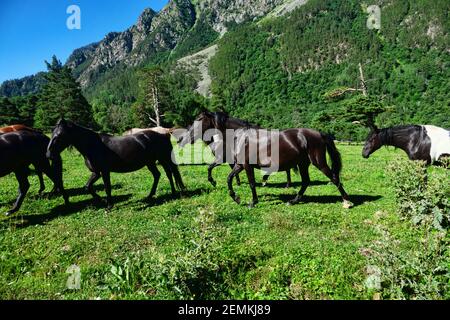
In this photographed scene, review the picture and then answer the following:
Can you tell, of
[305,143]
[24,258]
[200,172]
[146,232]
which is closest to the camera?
[24,258]

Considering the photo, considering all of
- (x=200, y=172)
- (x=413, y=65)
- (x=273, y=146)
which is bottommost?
(x=200, y=172)

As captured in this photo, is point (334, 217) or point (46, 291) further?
point (334, 217)

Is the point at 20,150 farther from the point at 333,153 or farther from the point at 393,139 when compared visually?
the point at 393,139

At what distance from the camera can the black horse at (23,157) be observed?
9.37 meters

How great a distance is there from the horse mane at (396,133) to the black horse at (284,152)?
126 inches

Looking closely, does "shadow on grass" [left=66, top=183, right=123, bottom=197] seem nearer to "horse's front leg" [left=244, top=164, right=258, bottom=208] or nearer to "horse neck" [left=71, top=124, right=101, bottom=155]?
"horse neck" [left=71, top=124, right=101, bottom=155]

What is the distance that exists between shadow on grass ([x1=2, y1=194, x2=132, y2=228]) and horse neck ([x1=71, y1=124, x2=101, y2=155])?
6.04 ft


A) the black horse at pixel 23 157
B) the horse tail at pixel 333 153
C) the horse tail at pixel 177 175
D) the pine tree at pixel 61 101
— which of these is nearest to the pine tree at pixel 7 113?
the pine tree at pixel 61 101

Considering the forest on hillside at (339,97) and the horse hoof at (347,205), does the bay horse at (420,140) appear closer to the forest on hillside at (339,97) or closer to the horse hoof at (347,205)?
the horse hoof at (347,205)

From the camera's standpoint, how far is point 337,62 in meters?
199

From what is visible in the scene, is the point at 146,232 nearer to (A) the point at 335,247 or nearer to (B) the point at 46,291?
(B) the point at 46,291

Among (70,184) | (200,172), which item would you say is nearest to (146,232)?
(70,184)

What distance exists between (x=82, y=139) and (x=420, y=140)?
11575mm
